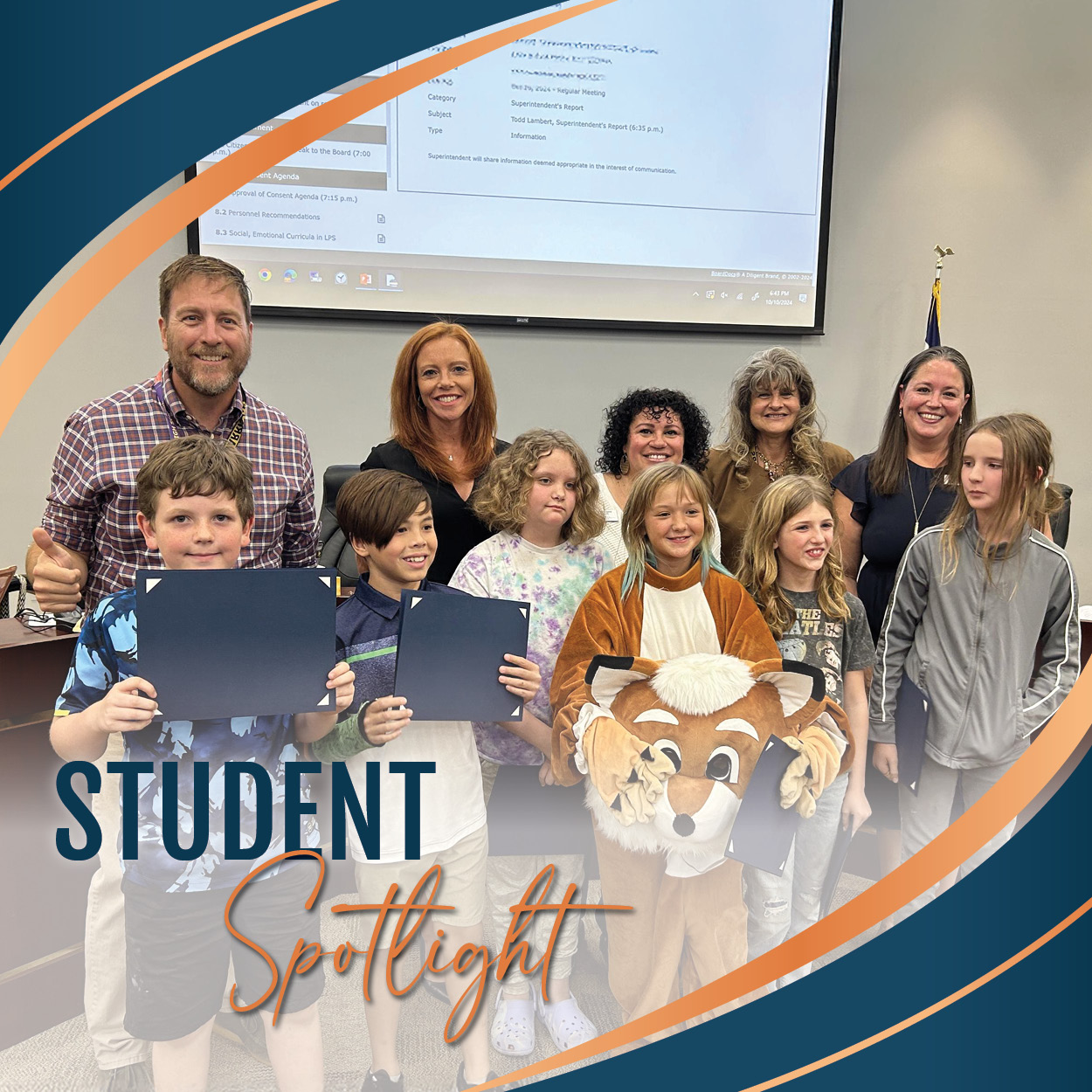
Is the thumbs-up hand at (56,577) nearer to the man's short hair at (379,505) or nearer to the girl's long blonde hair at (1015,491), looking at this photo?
the man's short hair at (379,505)

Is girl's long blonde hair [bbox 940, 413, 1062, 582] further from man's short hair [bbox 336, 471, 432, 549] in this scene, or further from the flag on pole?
the flag on pole

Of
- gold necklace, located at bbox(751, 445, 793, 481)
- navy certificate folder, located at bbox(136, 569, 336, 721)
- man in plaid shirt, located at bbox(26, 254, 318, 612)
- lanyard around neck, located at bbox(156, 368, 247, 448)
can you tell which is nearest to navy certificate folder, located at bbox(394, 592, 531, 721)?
navy certificate folder, located at bbox(136, 569, 336, 721)

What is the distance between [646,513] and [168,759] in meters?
0.97

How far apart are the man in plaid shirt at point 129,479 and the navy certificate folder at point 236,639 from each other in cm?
48

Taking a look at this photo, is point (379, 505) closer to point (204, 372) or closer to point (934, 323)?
point (204, 372)

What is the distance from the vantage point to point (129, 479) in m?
1.70

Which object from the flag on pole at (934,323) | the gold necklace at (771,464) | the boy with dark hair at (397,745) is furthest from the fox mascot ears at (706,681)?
the flag on pole at (934,323)

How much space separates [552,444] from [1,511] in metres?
2.94

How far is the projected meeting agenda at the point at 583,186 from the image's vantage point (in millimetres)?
3527

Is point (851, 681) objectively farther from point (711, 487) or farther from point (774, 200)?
point (774, 200)

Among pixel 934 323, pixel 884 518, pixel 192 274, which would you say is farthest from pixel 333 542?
pixel 934 323

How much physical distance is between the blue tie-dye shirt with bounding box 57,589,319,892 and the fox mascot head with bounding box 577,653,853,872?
1.70ft

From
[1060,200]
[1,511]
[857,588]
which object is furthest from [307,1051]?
[1060,200]

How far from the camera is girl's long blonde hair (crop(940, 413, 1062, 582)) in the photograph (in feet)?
5.82
